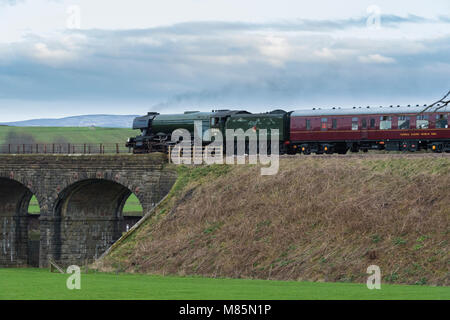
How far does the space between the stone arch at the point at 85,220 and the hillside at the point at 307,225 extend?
889 cm

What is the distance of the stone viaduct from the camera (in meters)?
45.5

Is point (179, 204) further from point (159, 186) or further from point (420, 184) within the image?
point (420, 184)

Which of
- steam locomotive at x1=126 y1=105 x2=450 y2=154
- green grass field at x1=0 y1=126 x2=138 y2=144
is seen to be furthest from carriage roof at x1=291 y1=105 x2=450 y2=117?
green grass field at x1=0 y1=126 x2=138 y2=144

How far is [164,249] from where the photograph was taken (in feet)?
123

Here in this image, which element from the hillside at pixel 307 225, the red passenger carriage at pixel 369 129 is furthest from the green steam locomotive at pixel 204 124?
the hillside at pixel 307 225

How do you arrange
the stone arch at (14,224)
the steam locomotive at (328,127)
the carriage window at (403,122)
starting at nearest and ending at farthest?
the steam locomotive at (328,127)
the carriage window at (403,122)
the stone arch at (14,224)

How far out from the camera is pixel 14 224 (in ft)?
184

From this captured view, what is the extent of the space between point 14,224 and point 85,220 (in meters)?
8.26

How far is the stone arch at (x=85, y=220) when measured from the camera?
4941 centimetres

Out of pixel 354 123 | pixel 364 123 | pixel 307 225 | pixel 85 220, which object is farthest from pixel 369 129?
pixel 85 220

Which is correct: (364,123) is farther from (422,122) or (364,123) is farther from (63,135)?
(63,135)

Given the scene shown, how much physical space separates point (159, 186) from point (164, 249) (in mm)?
8209

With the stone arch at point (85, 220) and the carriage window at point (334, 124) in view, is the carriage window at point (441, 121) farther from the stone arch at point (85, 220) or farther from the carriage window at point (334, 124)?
the stone arch at point (85, 220)

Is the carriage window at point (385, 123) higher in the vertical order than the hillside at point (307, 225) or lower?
higher
